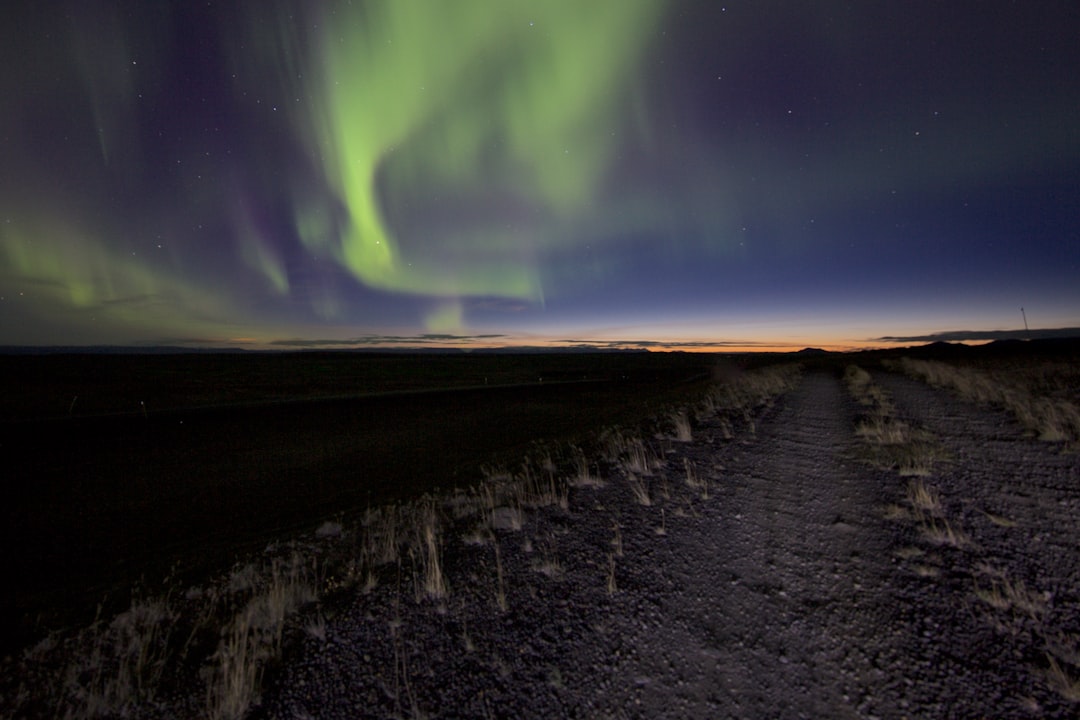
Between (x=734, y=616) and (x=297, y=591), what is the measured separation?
198 inches

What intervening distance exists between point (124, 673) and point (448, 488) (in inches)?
259

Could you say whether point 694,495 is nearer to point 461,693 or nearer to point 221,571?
point 461,693

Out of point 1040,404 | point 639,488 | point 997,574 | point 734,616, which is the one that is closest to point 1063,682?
point 997,574

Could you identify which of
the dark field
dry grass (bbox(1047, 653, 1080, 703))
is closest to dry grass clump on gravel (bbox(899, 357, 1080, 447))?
dry grass (bbox(1047, 653, 1080, 703))

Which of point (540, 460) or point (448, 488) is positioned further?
point (540, 460)

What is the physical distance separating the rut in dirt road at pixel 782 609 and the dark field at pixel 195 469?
6750mm

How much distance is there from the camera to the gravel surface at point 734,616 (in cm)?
329

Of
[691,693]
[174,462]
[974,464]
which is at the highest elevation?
[974,464]

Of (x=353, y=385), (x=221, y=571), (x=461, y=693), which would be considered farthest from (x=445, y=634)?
(x=353, y=385)

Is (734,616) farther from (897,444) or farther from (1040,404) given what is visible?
(1040,404)

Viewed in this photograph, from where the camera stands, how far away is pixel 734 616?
415 cm

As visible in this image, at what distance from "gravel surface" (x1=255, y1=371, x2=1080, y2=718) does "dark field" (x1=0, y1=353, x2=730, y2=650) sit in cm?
466

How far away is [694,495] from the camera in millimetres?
7320

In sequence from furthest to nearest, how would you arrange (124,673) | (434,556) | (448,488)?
(448,488) → (434,556) → (124,673)
